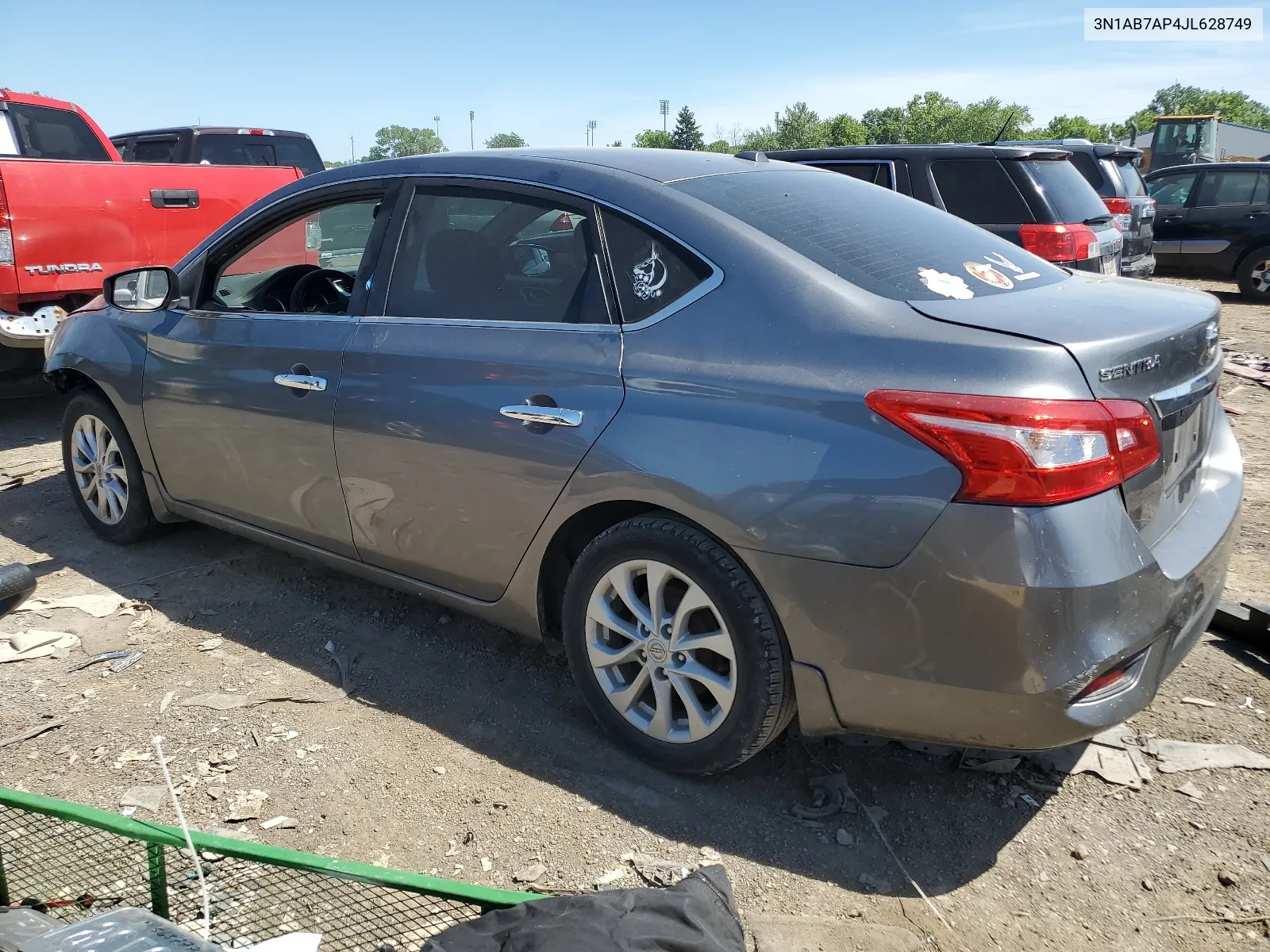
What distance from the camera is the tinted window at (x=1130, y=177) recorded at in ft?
37.5

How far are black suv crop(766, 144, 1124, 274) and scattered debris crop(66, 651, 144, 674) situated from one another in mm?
5600

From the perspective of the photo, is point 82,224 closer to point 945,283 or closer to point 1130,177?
point 945,283

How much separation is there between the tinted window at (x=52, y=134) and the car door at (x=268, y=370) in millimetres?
4569

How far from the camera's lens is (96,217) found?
6.38 m

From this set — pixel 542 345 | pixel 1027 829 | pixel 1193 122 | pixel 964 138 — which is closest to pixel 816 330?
pixel 542 345

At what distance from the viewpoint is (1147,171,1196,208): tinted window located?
14.2 metres

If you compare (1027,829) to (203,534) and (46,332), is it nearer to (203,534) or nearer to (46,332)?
(203,534)

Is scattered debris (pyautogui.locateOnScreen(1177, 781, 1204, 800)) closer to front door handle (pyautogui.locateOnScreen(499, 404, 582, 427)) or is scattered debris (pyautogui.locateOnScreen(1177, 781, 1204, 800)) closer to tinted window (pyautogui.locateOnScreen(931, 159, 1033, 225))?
front door handle (pyautogui.locateOnScreen(499, 404, 582, 427))

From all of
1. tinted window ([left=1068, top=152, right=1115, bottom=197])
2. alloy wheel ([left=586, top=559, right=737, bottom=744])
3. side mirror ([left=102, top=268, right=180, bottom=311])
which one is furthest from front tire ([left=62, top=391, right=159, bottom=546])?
tinted window ([left=1068, top=152, right=1115, bottom=197])

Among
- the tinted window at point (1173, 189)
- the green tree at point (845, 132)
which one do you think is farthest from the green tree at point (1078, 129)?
the tinted window at point (1173, 189)

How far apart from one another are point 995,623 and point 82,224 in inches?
244

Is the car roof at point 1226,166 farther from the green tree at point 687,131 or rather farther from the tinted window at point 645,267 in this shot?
the green tree at point 687,131

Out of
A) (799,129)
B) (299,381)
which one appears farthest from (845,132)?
(299,381)

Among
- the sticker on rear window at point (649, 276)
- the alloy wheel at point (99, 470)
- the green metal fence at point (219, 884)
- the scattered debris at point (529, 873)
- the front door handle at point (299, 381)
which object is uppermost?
the sticker on rear window at point (649, 276)
